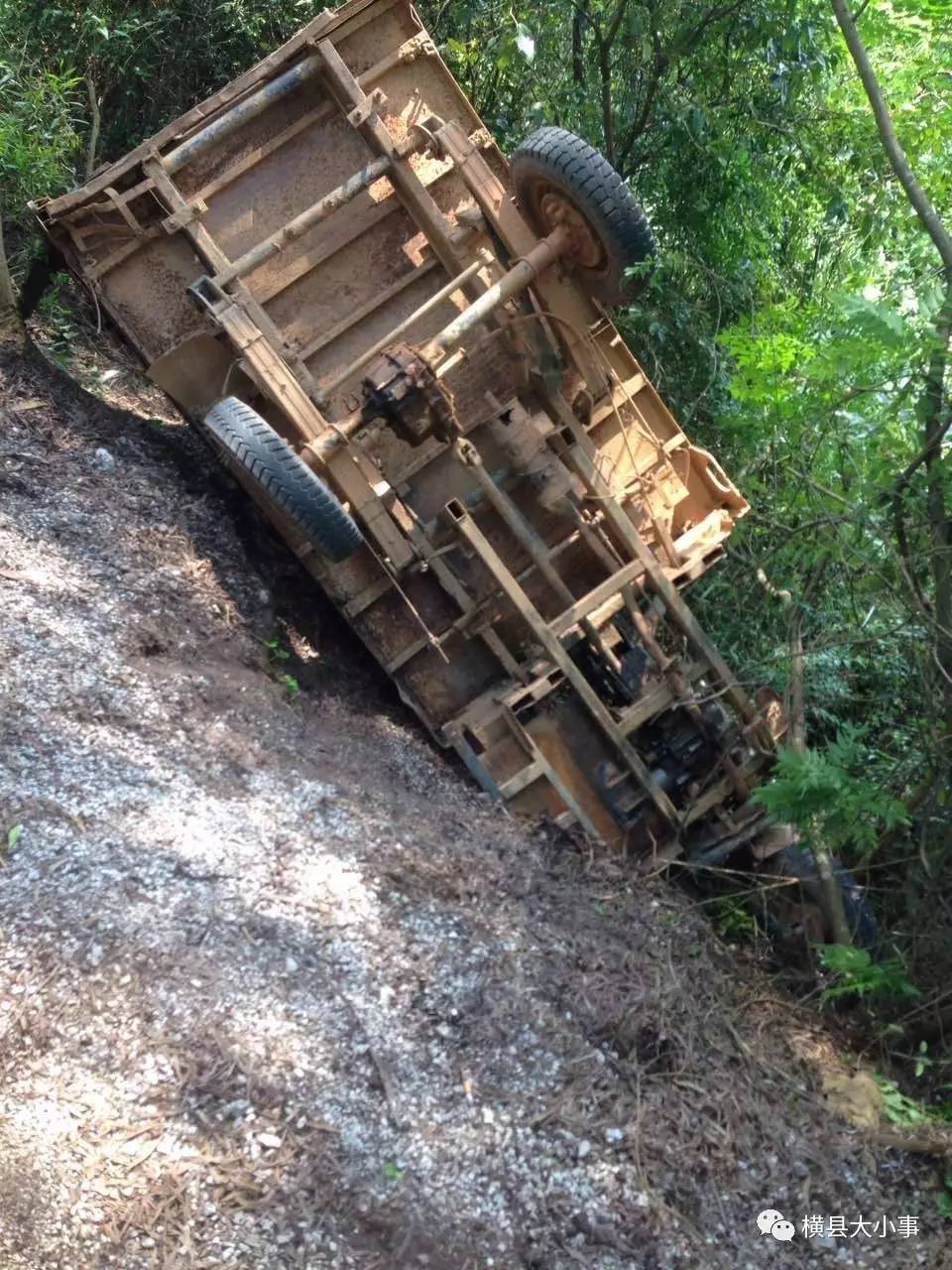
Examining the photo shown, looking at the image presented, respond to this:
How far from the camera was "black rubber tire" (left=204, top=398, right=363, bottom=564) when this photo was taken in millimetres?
4559

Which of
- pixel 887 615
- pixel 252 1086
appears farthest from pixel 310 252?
pixel 252 1086

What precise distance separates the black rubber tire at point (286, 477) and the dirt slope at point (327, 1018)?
0.73 meters

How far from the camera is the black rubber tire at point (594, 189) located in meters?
4.68

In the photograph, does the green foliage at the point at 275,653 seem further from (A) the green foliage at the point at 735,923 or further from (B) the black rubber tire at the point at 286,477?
(A) the green foliage at the point at 735,923

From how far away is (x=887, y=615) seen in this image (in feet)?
15.0

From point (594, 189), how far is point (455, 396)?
1.16 metres

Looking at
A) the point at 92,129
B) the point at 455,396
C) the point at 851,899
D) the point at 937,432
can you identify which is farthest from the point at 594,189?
the point at 92,129

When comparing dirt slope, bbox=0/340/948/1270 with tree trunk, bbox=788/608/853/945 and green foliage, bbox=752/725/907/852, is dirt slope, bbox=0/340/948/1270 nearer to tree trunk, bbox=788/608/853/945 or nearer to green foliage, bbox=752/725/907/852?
tree trunk, bbox=788/608/853/945

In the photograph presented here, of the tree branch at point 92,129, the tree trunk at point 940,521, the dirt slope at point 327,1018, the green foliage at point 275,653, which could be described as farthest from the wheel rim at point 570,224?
the tree branch at point 92,129

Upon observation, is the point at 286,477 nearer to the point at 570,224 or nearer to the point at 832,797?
the point at 570,224

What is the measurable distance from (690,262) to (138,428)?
3.84 meters

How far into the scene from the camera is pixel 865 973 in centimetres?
400

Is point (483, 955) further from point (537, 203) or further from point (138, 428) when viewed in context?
point (138, 428)

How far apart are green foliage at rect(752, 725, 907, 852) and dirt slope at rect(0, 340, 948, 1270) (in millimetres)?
682
